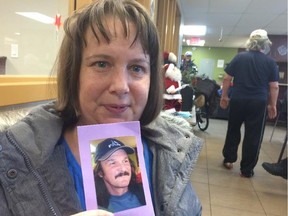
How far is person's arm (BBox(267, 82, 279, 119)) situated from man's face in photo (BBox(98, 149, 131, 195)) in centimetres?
277

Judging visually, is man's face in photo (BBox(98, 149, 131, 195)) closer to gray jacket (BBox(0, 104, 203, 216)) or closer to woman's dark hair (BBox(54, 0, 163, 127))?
gray jacket (BBox(0, 104, 203, 216))

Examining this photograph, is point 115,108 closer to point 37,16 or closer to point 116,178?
point 116,178

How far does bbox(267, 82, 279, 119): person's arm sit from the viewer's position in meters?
2.94

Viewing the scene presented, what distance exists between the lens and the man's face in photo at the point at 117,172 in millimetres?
554

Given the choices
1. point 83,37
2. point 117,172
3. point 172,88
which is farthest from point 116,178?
point 172,88

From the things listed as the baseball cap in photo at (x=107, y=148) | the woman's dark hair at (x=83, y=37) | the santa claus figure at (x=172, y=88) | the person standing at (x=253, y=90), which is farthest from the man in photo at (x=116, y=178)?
the person standing at (x=253, y=90)

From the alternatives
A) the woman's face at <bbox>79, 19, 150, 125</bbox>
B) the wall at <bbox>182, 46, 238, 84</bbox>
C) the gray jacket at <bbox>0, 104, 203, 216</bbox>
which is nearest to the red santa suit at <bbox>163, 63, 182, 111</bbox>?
the gray jacket at <bbox>0, 104, 203, 216</bbox>

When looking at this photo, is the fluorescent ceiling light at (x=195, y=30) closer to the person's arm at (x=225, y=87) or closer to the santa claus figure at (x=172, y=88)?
the person's arm at (x=225, y=87)

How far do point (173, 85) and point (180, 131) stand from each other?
2176 mm

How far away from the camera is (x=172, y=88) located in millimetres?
2961

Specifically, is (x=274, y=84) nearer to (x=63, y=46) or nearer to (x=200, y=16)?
(x=63, y=46)

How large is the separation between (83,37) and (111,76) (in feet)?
0.39

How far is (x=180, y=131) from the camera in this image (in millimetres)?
892

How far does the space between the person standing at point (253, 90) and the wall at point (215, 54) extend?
8.79 metres
